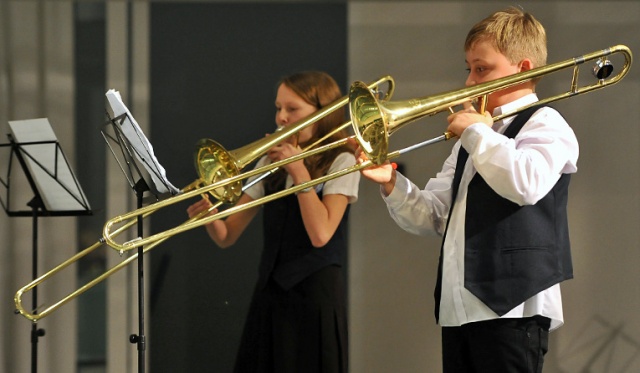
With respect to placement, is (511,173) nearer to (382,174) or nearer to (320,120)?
(382,174)

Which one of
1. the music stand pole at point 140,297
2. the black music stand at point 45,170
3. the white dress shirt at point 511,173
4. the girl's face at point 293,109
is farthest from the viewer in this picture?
the girl's face at point 293,109

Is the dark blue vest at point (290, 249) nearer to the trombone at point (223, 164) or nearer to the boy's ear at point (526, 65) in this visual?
the trombone at point (223, 164)

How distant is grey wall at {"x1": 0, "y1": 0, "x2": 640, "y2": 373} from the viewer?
3.37 m

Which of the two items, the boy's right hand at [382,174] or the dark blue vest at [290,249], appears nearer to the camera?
the boy's right hand at [382,174]

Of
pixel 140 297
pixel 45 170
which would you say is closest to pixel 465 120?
pixel 140 297

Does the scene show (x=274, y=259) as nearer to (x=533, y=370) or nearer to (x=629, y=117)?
(x=533, y=370)

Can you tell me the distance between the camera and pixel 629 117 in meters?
3.37

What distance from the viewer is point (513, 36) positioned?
6.56 feet

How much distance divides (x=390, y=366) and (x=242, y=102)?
3.96ft

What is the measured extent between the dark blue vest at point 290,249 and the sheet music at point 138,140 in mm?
542

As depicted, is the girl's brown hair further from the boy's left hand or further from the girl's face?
the boy's left hand

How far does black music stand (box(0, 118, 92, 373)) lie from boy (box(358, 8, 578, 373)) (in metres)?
1.26

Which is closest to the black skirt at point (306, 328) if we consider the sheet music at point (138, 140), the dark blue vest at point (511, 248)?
the sheet music at point (138, 140)

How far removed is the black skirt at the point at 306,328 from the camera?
8.74ft
